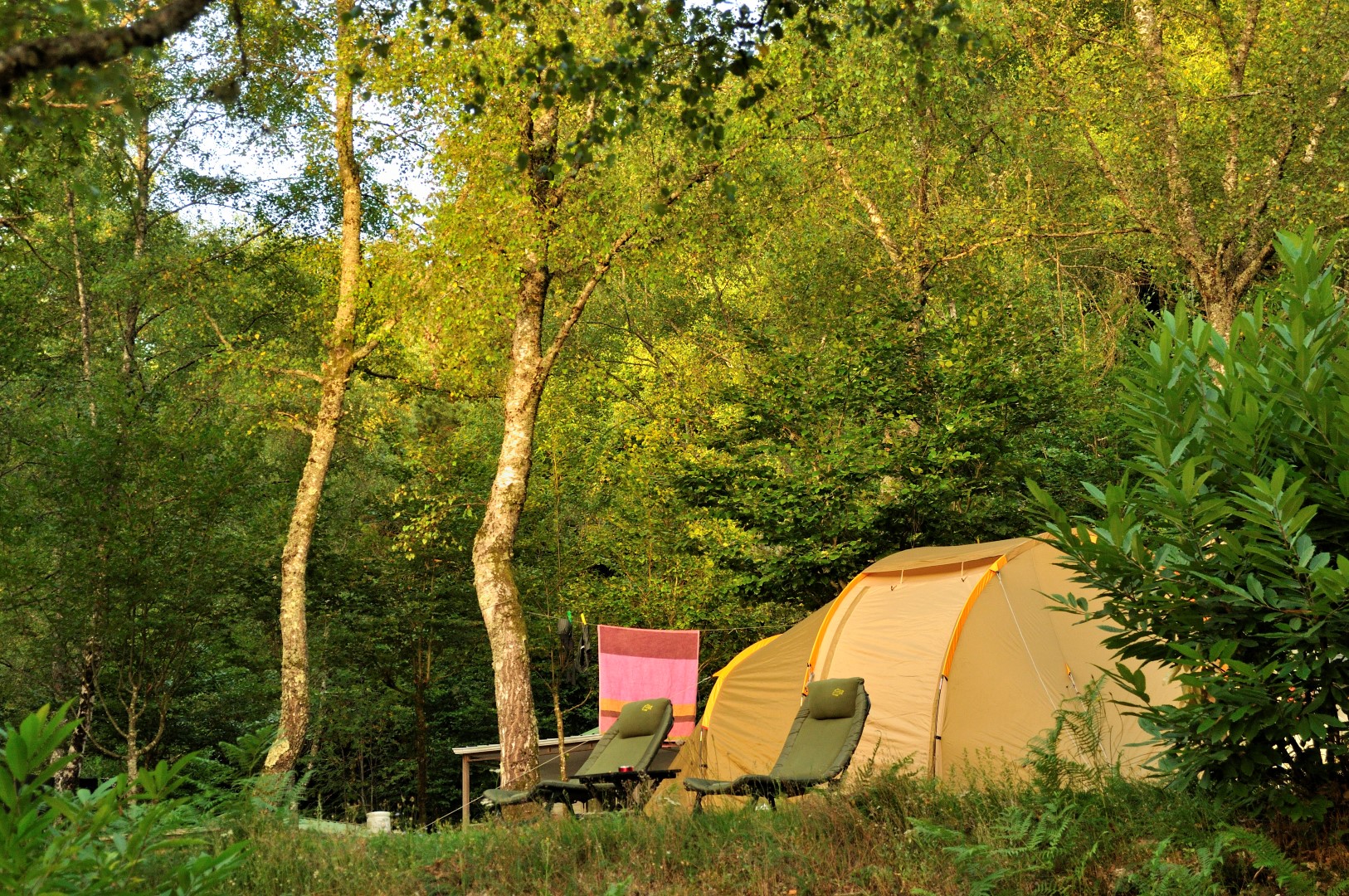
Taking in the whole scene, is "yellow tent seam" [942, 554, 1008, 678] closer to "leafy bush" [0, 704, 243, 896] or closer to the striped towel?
the striped towel

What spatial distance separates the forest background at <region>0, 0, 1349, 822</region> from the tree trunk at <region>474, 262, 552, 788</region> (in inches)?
2.3

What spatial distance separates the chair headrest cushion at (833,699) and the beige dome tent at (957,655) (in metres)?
0.75

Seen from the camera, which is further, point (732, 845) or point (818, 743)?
point (818, 743)

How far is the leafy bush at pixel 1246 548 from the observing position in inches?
158

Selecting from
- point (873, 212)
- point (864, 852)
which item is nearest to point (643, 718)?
point (864, 852)

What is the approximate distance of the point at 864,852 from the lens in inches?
197

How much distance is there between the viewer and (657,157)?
13.4 m

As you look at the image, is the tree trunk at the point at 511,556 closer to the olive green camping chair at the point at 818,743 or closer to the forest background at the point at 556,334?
the forest background at the point at 556,334

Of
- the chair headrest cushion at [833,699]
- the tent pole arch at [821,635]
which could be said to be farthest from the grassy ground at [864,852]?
the tent pole arch at [821,635]

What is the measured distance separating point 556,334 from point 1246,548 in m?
12.7

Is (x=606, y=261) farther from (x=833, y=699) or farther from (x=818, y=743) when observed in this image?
(x=818, y=743)

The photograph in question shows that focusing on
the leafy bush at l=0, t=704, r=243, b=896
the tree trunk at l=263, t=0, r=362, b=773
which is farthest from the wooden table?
the tree trunk at l=263, t=0, r=362, b=773

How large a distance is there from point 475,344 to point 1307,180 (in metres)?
9.96

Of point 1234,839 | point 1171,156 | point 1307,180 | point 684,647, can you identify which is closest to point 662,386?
point 684,647
